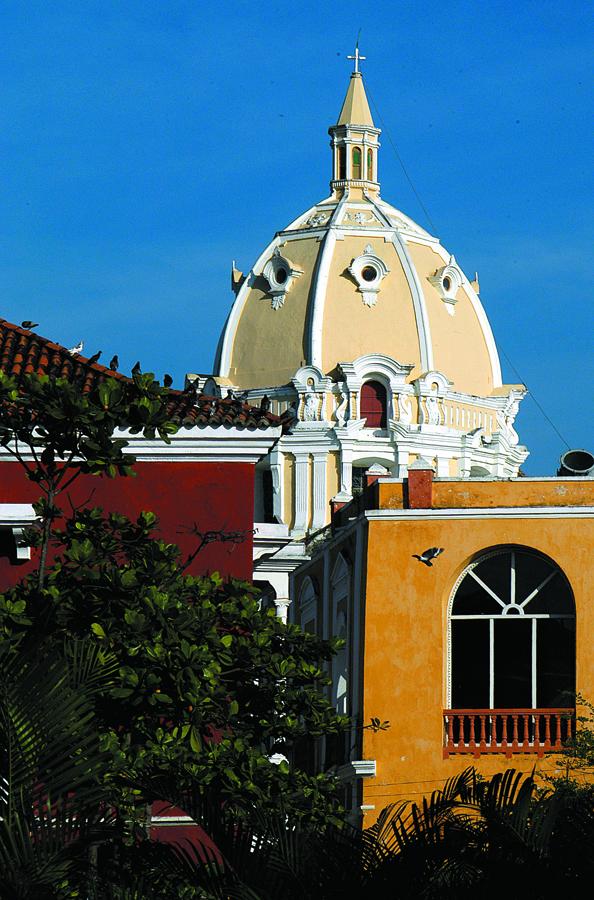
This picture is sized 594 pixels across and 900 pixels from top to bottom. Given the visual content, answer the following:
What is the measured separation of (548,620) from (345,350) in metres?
45.4

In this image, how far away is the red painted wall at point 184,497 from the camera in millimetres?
22484

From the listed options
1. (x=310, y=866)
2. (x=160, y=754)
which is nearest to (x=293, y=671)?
(x=160, y=754)

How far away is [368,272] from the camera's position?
7375cm

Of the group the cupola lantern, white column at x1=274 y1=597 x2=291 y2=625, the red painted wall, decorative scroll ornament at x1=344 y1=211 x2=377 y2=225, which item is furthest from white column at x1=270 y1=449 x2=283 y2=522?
the red painted wall

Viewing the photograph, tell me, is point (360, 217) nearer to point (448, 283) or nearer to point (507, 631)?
point (448, 283)

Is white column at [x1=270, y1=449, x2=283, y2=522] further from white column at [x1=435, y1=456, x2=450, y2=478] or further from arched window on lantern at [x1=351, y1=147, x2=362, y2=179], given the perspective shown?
arched window on lantern at [x1=351, y1=147, x2=362, y2=179]

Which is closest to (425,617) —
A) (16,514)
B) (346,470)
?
(16,514)

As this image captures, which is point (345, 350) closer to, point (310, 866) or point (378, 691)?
point (378, 691)

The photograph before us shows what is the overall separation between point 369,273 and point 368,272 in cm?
5

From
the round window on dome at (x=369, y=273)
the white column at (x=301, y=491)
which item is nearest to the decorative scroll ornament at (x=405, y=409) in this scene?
the white column at (x=301, y=491)

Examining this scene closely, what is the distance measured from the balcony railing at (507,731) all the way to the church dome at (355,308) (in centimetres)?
4498

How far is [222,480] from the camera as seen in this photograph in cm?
2280

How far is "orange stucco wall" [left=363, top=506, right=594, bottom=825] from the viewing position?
94.1 ft

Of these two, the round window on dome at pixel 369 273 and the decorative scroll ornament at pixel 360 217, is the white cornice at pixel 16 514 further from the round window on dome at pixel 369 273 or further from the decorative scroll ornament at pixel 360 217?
the decorative scroll ornament at pixel 360 217
